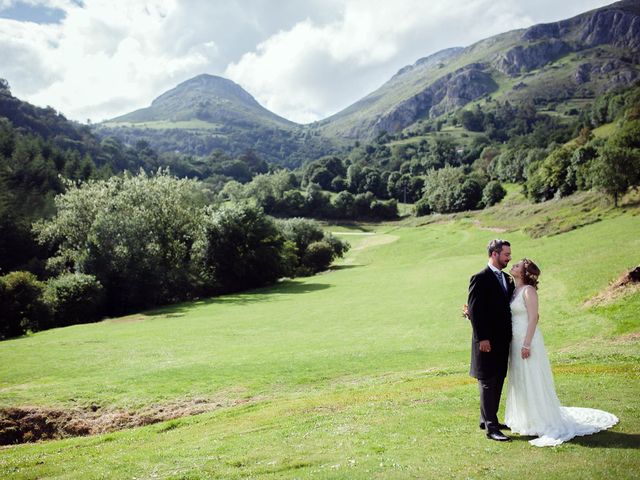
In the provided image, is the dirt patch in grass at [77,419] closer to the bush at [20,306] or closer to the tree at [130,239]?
the bush at [20,306]

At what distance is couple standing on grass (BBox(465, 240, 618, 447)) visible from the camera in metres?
10.3

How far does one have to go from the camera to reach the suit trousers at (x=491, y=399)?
34.6 ft

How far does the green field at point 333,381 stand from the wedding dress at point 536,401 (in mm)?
489

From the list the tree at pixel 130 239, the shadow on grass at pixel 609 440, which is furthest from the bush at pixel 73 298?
the shadow on grass at pixel 609 440

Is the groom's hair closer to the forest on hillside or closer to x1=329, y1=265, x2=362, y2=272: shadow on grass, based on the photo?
the forest on hillside

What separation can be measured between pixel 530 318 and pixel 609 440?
2719mm

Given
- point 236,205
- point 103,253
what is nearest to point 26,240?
point 103,253

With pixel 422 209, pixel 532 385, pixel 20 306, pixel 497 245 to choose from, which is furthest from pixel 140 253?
pixel 422 209

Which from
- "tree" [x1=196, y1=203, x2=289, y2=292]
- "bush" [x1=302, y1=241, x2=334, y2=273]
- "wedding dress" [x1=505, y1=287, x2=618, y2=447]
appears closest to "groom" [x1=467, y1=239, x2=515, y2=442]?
"wedding dress" [x1=505, y1=287, x2=618, y2=447]

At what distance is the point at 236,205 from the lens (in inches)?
3100

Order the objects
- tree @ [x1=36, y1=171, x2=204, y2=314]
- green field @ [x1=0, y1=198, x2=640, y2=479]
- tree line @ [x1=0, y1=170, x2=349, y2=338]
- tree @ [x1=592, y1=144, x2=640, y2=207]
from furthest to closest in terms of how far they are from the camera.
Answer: tree @ [x1=592, y1=144, x2=640, y2=207]
tree @ [x1=36, y1=171, x2=204, y2=314]
tree line @ [x1=0, y1=170, x2=349, y2=338]
green field @ [x1=0, y1=198, x2=640, y2=479]

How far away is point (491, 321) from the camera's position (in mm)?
10531

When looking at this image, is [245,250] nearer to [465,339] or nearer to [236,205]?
[236,205]

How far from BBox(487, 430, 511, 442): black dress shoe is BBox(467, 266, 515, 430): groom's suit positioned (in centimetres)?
11
